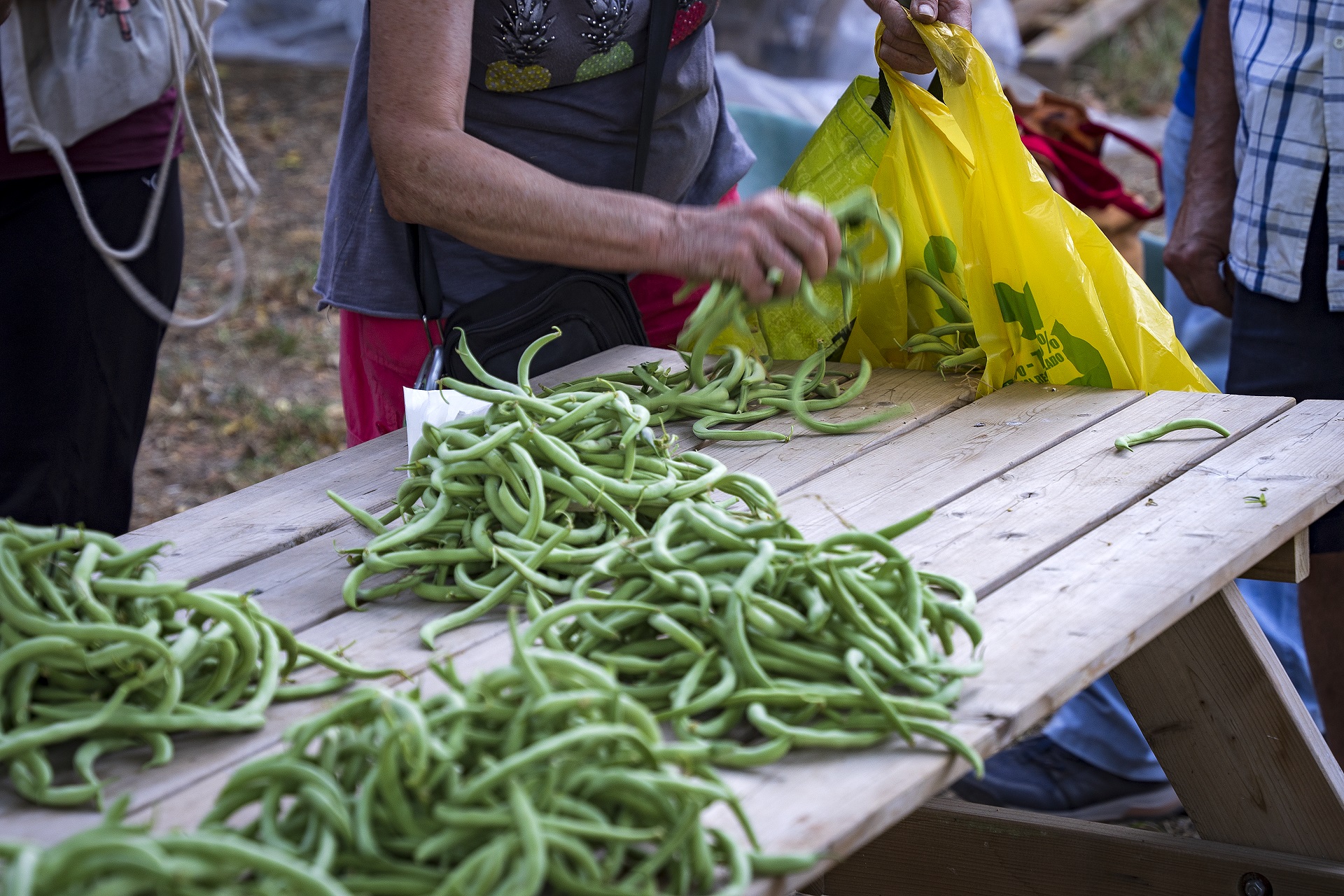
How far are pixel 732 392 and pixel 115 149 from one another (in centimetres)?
133

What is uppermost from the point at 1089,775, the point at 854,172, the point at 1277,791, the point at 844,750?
the point at 854,172

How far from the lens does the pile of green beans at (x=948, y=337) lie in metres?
2.11

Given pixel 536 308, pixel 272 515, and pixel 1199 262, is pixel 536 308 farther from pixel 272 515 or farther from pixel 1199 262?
pixel 1199 262

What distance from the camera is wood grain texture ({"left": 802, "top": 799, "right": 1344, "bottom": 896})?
1.76m

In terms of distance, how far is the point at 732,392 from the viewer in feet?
6.68

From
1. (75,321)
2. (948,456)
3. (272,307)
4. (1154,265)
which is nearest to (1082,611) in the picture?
(948,456)

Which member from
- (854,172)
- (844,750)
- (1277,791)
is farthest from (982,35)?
(844,750)

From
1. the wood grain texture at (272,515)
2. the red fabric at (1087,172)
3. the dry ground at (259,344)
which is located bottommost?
the dry ground at (259,344)

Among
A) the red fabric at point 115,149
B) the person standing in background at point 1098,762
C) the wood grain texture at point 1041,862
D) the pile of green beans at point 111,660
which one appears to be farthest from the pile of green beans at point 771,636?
the red fabric at point 115,149

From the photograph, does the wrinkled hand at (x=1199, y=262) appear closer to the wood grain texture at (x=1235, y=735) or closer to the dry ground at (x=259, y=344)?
the wood grain texture at (x=1235, y=735)

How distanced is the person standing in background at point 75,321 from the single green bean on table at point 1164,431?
186 cm

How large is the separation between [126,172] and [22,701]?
1642 millimetres

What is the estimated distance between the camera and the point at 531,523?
141cm

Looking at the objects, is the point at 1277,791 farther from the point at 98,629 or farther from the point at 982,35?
the point at 982,35
